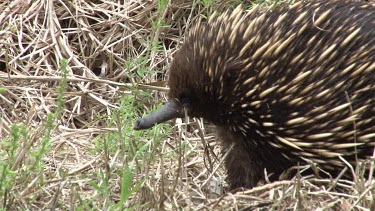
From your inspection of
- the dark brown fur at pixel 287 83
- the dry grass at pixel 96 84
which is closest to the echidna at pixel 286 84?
the dark brown fur at pixel 287 83

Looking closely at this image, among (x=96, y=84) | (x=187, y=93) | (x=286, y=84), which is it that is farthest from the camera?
(x=96, y=84)

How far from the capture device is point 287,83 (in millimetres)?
3188

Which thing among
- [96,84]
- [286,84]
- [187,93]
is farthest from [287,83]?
[96,84]

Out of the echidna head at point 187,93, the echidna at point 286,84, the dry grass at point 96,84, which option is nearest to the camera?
the echidna at point 286,84

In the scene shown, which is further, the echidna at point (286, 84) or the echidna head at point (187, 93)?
the echidna head at point (187, 93)

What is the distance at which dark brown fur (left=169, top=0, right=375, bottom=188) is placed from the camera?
3.16 meters

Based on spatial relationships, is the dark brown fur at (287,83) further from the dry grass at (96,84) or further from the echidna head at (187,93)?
the dry grass at (96,84)

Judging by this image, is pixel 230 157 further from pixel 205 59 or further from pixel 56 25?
pixel 56 25

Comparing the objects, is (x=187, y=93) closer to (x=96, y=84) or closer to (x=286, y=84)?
(x=286, y=84)

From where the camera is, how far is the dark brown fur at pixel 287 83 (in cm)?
316

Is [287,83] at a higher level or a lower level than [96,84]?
lower

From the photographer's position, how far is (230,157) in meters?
3.47

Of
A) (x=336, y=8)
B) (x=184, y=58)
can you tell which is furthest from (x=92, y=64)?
(x=336, y=8)

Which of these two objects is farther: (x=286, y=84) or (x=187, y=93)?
(x=187, y=93)
